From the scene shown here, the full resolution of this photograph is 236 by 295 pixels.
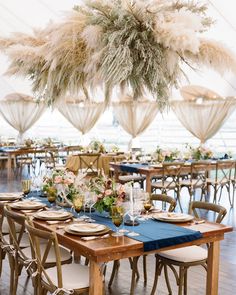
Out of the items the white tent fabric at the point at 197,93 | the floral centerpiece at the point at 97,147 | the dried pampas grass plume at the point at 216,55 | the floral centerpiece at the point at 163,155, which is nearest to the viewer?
the dried pampas grass plume at the point at 216,55

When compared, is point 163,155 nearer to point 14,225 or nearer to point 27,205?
point 27,205

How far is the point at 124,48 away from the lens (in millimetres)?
2250

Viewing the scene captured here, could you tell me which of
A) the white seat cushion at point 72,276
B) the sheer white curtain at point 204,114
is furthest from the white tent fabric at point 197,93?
the white seat cushion at point 72,276

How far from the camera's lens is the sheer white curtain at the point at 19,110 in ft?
44.9

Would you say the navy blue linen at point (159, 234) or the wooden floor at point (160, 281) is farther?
the wooden floor at point (160, 281)

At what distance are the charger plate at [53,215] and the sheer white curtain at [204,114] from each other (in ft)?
22.3

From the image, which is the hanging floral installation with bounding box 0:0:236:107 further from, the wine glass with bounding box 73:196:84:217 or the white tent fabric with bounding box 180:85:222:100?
the white tent fabric with bounding box 180:85:222:100

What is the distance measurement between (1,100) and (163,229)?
1183 cm

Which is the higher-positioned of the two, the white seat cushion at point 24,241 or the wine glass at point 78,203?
the wine glass at point 78,203

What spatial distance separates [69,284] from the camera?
9.25 feet

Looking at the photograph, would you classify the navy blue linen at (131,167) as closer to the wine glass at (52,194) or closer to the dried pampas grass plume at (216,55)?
the wine glass at (52,194)

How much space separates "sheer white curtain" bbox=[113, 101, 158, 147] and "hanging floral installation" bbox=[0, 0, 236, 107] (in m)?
8.90

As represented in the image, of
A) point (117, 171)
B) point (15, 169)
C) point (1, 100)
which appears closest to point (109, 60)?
point (117, 171)

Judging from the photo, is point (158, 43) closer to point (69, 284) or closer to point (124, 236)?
point (124, 236)
